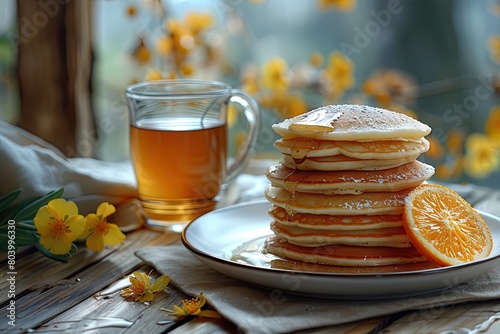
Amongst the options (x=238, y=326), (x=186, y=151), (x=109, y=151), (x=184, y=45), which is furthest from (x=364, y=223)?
(x=109, y=151)

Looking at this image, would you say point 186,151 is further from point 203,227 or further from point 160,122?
point 203,227

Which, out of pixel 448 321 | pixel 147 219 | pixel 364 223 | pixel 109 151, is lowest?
pixel 109 151

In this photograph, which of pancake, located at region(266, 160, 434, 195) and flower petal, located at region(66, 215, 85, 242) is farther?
flower petal, located at region(66, 215, 85, 242)

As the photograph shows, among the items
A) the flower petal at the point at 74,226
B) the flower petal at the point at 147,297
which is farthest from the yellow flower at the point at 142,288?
the flower petal at the point at 74,226

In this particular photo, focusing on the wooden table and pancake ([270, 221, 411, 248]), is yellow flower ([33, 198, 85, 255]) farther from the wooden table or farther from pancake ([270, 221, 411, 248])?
pancake ([270, 221, 411, 248])

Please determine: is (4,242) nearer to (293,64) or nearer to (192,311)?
(192,311)

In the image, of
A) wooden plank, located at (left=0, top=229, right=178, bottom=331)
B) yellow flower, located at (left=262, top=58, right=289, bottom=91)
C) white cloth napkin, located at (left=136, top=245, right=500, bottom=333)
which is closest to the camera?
white cloth napkin, located at (left=136, top=245, right=500, bottom=333)

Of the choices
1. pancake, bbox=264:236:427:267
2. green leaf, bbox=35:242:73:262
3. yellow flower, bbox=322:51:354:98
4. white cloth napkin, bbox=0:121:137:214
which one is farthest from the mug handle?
yellow flower, bbox=322:51:354:98
